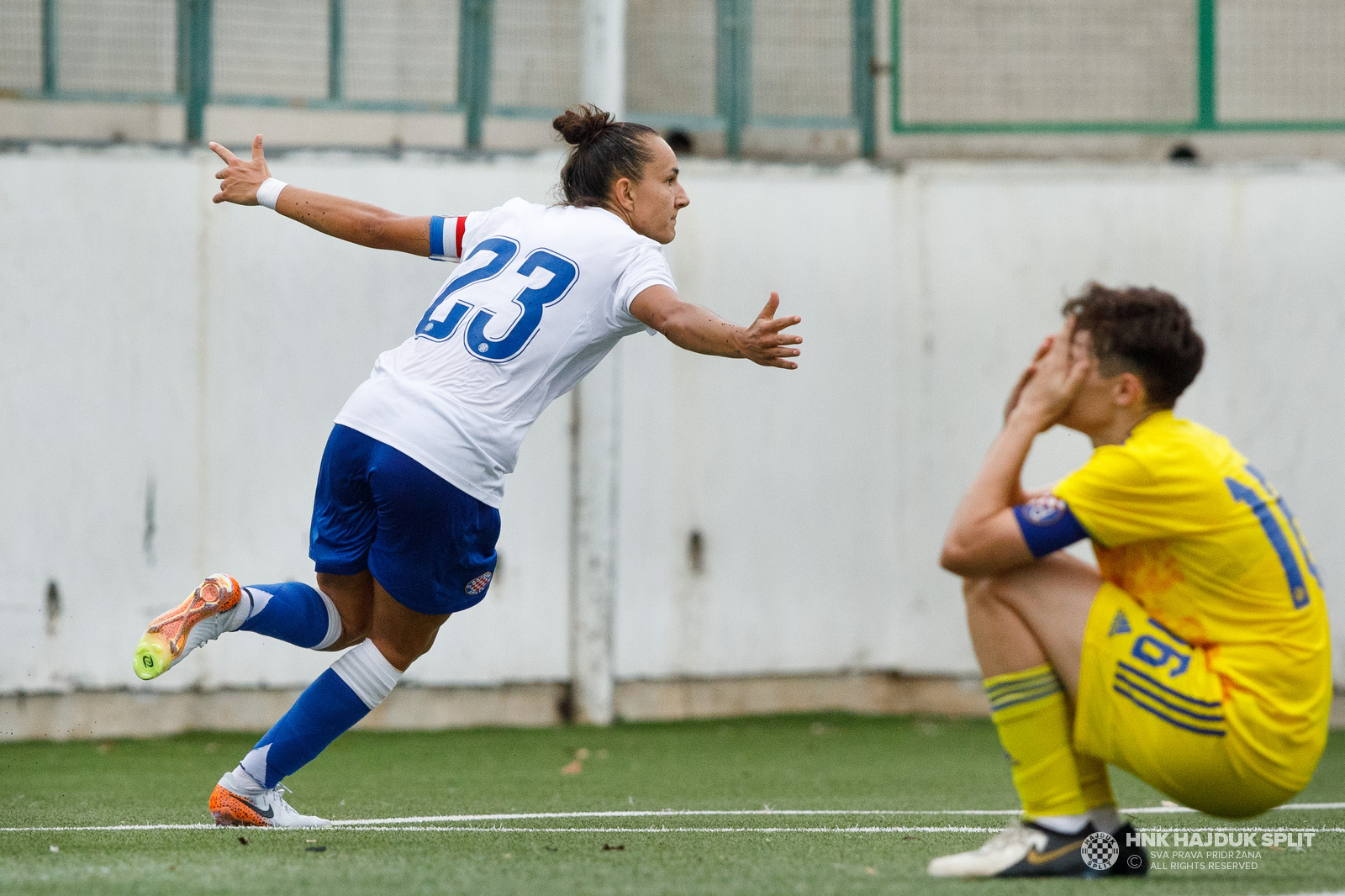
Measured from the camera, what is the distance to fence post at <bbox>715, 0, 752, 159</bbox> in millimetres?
8328

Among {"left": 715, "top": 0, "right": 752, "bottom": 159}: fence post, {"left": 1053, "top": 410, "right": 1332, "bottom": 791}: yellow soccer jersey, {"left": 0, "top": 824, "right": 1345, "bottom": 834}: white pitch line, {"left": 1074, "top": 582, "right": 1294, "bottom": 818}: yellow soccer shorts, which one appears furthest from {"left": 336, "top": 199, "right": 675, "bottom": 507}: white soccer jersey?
{"left": 715, "top": 0, "right": 752, "bottom": 159}: fence post

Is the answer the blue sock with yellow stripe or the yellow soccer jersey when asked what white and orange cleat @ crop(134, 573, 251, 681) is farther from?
the yellow soccer jersey

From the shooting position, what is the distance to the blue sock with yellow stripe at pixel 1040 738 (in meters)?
2.68

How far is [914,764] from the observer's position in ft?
20.6

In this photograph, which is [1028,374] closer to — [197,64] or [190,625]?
[190,625]

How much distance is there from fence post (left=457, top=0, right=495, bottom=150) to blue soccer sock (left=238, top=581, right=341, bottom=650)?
15.1 ft

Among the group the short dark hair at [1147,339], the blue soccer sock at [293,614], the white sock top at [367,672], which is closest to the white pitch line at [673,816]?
the white sock top at [367,672]

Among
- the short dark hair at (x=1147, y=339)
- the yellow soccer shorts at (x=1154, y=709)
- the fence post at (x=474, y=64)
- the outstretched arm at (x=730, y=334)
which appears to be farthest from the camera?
the fence post at (x=474, y=64)

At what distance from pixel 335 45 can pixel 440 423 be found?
16.2 ft

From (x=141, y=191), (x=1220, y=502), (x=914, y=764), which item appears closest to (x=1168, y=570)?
(x=1220, y=502)

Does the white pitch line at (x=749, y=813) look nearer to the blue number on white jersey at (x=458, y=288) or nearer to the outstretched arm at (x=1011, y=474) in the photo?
the blue number on white jersey at (x=458, y=288)

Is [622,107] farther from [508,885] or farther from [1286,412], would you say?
[508,885]

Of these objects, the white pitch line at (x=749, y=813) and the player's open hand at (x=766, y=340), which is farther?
the white pitch line at (x=749, y=813)

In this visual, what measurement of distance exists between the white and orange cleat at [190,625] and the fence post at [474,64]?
4719 millimetres
